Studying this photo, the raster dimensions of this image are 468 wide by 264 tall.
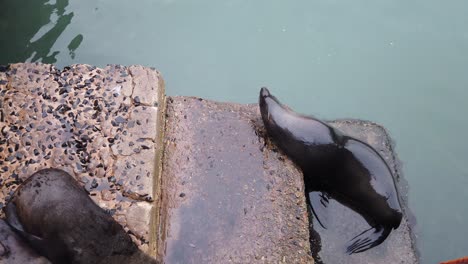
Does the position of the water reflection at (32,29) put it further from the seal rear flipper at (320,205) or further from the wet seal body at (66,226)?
the seal rear flipper at (320,205)

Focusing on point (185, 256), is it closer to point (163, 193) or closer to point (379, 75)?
point (163, 193)

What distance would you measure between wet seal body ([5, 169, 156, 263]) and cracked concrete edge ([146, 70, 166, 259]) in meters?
0.29

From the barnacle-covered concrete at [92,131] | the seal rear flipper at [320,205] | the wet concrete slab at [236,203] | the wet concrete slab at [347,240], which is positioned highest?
the barnacle-covered concrete at [92,131]

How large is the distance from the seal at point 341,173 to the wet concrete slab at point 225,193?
0.24m

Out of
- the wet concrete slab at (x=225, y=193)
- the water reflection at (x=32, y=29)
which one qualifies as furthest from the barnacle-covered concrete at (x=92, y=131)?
the water reflection at (x=32, y=29)

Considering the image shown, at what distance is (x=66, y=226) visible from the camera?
10.1 ft

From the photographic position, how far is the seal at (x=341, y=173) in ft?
13.9

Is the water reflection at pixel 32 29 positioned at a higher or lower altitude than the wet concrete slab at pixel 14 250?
higher

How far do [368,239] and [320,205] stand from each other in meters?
0.50

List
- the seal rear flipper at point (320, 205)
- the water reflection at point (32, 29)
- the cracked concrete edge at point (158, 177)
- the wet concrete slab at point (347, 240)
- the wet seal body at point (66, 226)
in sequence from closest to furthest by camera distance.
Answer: the wet seal body at point (66, 226), the cracked concrete edge at point (158, 177), the wet concrete slab at point (347, 240), the seal rear flipper at point (320, 205), the water reflection at point (32, 29)

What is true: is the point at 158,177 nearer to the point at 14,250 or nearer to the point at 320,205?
the point at 14,250

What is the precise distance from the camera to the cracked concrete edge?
349 centimetres

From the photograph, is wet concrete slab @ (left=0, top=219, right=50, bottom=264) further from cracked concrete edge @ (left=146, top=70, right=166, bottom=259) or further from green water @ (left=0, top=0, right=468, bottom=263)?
green water @ (left=0, top=0, right=468, bottom=263)

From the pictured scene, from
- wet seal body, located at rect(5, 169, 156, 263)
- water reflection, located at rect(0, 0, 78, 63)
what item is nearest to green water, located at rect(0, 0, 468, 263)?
water reflection, located at rect(0, 0, 78, 63)
